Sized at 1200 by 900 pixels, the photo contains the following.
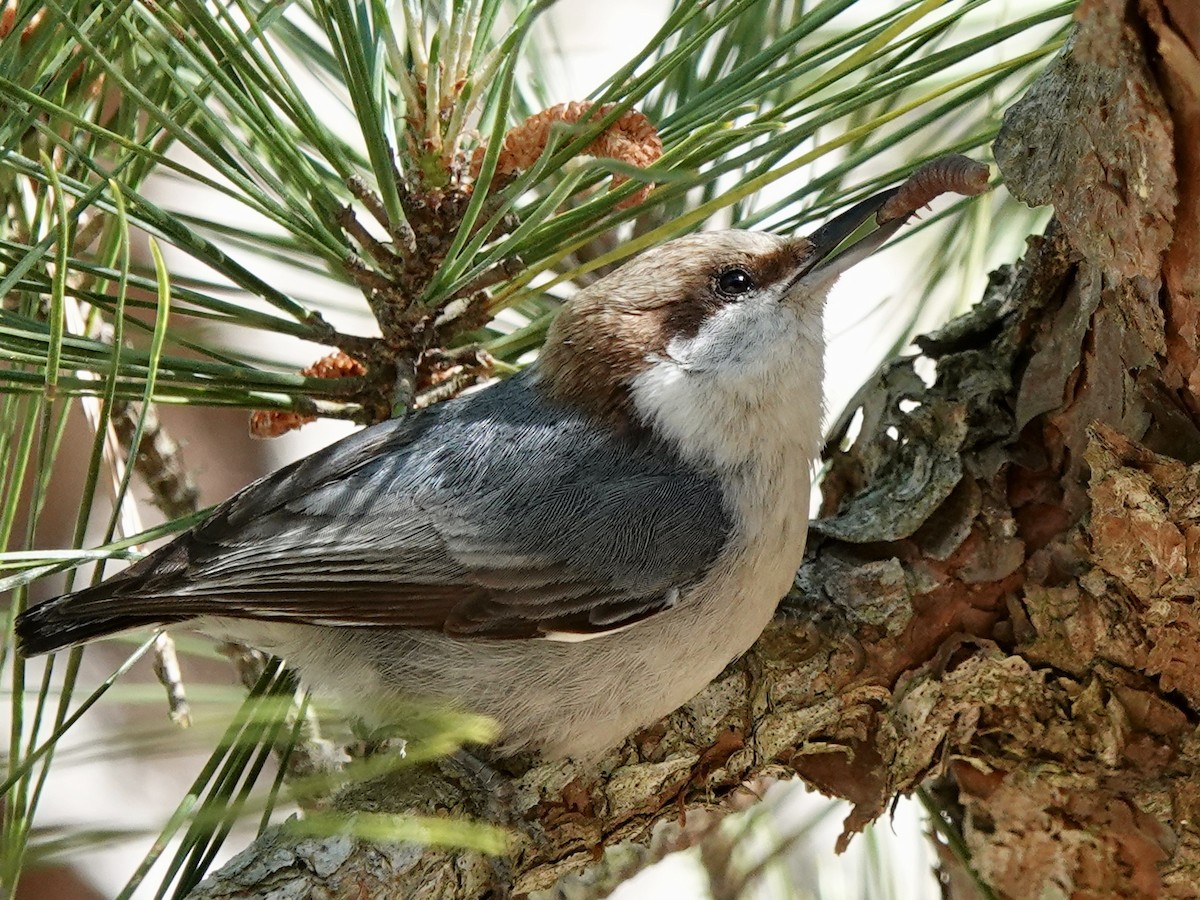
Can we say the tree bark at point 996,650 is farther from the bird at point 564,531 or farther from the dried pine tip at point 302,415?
the dried pine tip at point 302,415

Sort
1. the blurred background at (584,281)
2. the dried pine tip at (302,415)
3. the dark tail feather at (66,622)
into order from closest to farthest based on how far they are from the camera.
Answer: the blurred background at (584,281)
the dark tail feather at (66,622)
the dried pine tip at (302,415)

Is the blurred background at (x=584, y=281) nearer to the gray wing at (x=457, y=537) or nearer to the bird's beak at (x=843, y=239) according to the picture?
the bird's beak at (x=843, y=239)

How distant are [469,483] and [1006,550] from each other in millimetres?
876

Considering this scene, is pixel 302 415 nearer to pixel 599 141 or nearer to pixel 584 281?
pixel 599 141

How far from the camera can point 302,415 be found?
2.00 metres

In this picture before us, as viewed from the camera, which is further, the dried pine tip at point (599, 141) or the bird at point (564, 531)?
the bird at point (564, 531)

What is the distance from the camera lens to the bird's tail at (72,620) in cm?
184

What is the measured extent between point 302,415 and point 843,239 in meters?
0.93

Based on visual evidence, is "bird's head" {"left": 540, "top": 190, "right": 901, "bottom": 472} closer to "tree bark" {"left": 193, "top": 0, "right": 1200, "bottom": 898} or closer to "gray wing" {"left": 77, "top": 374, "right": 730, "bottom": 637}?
"gray wing" {"left": 77, "top": 374, "right": 730, "bottom": 637}

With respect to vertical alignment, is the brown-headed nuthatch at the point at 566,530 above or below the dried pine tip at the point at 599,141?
below

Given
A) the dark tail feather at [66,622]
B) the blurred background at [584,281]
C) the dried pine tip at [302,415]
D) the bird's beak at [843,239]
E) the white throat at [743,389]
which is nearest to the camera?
the blurred background at [584,281]

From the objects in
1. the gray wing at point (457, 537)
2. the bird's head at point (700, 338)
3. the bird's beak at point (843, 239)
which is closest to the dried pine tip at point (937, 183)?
the bird's beak at point (843, 239)

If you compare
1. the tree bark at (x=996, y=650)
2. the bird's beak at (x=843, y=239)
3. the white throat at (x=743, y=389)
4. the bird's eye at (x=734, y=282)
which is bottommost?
the tree bark at (x=996, y=650)

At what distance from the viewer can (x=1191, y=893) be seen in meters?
1.85
